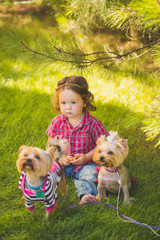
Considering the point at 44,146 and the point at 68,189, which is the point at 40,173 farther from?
the point at 44,146

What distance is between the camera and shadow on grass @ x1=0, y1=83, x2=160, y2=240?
1803 mm

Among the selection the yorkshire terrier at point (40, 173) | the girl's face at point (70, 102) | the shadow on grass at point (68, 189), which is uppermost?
the girl's face at point (70, 102)

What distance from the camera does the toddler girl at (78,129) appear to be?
7.36ft

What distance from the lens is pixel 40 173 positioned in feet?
5.51

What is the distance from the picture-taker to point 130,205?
78.1 inches

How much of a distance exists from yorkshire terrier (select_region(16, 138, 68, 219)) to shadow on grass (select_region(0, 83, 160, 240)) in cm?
14

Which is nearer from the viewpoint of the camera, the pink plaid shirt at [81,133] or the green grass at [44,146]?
the green grass at [44,146]

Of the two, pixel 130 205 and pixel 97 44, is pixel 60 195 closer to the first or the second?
pixel 130 205

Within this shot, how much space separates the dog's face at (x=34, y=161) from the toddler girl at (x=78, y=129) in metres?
0.57

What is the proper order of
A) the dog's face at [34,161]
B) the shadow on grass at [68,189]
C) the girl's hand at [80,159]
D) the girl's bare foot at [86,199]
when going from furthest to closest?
the girl's hand at [80,159] → the girl's bare foot at [86,199] → the shadow on grass at [68,189] → the dog's face at [34,161]

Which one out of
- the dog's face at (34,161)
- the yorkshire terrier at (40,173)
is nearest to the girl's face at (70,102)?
the yorkshire terrier at (40,173)

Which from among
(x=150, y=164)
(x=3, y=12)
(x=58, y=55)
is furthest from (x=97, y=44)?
(x=3, y=12)

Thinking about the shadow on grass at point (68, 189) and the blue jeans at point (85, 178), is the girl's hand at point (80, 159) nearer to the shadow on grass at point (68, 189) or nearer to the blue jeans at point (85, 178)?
the blue jeans at point (85, 178)

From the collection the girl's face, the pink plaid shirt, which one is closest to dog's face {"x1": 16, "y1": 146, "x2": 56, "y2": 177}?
the girl's face
